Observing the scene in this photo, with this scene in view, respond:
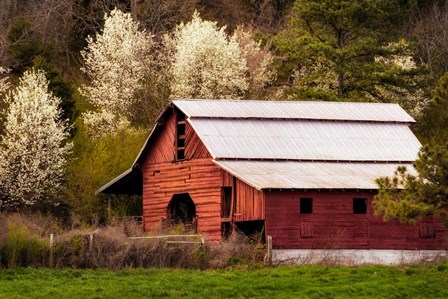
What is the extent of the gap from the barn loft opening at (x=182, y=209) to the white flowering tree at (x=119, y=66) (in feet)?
47.9

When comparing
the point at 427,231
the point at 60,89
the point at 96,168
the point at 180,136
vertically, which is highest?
the point at 60,89

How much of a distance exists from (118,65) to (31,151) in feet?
46.5

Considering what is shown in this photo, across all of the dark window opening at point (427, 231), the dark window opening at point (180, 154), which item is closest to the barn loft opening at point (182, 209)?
the dark window opening at point (180, 154)

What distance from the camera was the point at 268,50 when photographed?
266 feet

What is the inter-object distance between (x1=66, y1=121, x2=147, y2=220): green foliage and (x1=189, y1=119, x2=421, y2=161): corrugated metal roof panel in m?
9.47

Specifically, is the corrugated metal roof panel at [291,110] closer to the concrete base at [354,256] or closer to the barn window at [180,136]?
the barn window at [180,136]

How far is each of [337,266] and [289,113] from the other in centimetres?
1115

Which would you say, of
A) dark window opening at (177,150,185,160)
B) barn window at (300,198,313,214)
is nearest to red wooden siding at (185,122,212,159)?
dark window opening at (177,150,185,160)

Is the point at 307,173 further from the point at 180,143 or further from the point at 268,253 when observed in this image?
the point at 180,143

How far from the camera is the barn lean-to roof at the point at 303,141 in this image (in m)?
55.2

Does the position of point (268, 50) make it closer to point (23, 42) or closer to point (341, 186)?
point (23, 42)

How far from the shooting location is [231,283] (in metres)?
45.3

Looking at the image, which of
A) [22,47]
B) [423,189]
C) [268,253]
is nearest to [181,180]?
[268,253]

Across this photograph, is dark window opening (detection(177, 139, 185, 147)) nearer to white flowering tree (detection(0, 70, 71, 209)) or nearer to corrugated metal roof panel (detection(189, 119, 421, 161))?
corrugated metal roof panel (detection(189, 119, 421, 161))
